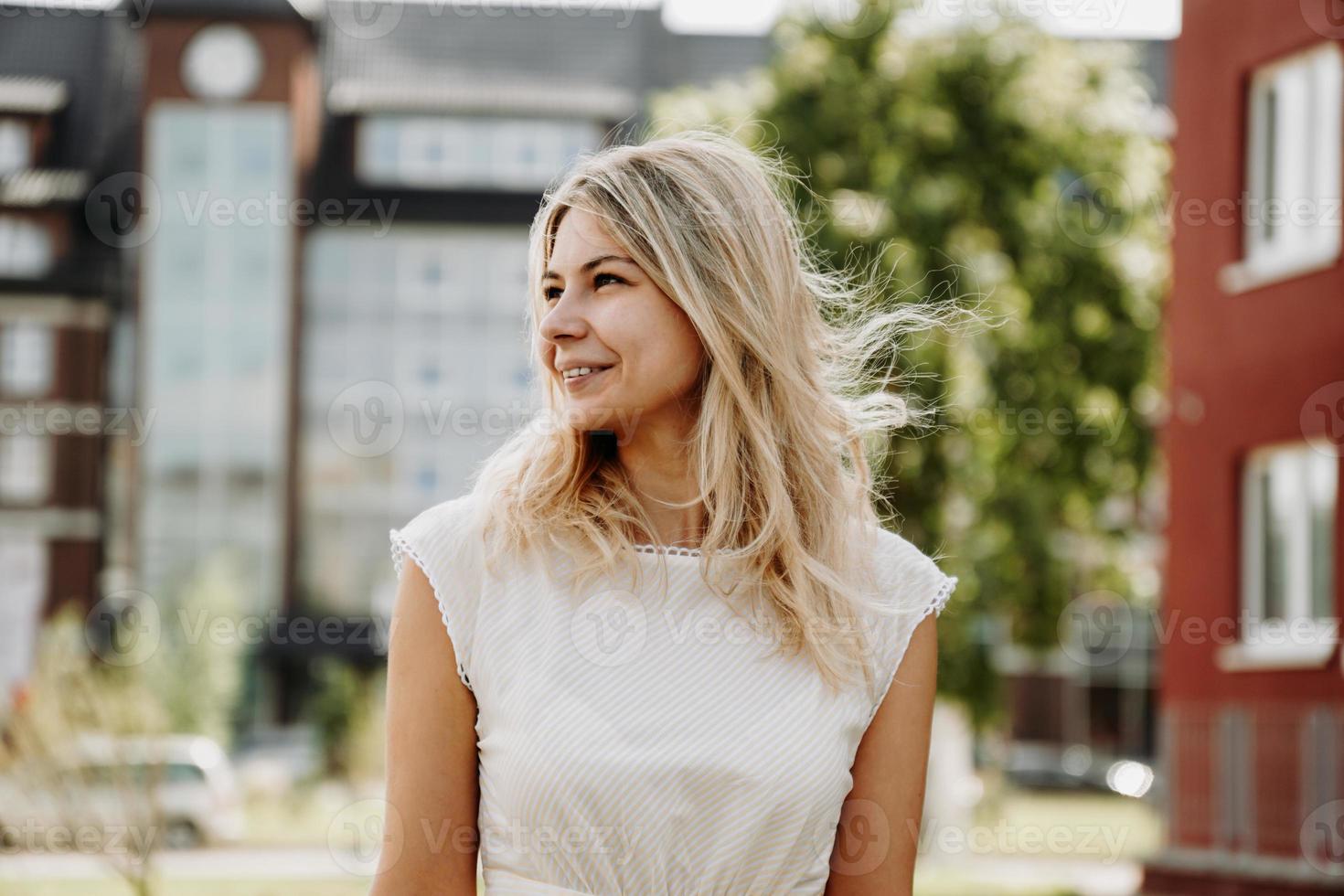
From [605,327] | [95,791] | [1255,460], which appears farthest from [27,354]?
[605,327]

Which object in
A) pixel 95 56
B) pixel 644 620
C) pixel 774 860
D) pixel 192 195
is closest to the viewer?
pixel 774 860

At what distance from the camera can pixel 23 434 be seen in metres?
41.8

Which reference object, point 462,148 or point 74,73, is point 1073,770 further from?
point 74,73

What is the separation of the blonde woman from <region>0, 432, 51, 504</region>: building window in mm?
40926

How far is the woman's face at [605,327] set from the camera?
2859mm

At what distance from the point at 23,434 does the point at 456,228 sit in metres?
11.2

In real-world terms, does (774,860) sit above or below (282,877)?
above

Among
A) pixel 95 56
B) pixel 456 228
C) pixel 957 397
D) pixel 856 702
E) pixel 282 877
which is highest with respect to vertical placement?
pixel 95 56

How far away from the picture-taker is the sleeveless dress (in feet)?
8.93

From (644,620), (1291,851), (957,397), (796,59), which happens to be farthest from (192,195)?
(644,620)

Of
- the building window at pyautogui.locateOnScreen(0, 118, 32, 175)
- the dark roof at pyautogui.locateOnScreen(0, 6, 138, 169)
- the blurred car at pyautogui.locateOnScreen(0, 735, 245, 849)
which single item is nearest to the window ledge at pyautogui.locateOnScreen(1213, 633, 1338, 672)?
the blurred car at pyautogui.locateOnScreen(0, 735, 245, 849)

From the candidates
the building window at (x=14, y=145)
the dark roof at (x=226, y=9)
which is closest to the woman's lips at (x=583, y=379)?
the dark roof at (x=226, y=9)

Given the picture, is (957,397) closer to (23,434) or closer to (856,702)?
(856,702)

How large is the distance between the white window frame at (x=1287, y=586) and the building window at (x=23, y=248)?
112ft
